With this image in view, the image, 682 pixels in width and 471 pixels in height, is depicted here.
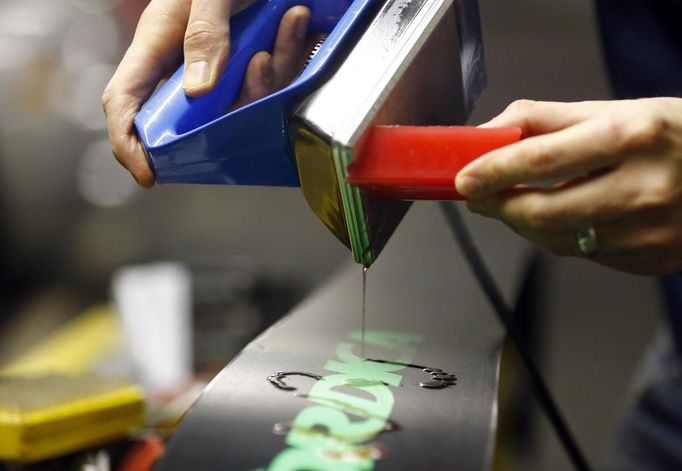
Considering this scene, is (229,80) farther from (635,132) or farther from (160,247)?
(160,247)

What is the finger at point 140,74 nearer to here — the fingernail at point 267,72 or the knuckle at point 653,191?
the fingernail at point 267,72

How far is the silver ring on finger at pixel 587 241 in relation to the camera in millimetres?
413

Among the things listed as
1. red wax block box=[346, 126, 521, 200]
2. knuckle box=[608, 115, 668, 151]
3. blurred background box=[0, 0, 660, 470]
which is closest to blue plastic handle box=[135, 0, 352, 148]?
red wax block box=[346, 126, 521, 200]

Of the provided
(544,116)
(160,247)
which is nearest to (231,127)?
(544,116)

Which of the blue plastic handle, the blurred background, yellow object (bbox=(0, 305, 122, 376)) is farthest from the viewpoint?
the blurred background

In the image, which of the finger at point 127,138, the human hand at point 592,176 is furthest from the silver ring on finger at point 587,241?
the finger at point 127,138

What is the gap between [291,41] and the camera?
54 cm

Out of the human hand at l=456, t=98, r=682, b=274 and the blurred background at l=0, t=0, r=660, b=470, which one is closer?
the human hand at l=456, t=98, r=682, b=274

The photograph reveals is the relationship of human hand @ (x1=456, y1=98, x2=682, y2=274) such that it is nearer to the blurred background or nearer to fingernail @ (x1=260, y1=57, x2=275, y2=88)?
fingernail @ (x1=260, y1=57, x2=275, y2=88)

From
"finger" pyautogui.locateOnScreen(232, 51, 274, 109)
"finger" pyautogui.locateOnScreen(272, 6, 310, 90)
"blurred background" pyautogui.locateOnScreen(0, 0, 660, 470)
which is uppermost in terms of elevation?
"finger" pyautogui.locateOnScreen(272, 6, 310, 90)

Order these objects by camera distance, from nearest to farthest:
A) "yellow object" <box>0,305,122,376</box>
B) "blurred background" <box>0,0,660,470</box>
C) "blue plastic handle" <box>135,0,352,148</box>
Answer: "blue plastic handle" <box>135,0,352,148</box> < "yellow object" <box>0,305,122,376</box> < "blurred background" <box>0,0,660,470</box>

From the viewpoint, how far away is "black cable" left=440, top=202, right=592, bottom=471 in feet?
1.86

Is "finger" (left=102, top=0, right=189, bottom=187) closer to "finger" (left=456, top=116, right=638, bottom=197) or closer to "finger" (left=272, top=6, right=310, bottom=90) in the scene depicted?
"finger" (left=272, top=6, right=310, bottom=90)

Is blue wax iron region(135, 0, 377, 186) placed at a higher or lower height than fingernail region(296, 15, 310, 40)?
lower
